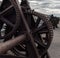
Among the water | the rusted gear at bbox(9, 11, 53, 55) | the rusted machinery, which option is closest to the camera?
the rusted machinery

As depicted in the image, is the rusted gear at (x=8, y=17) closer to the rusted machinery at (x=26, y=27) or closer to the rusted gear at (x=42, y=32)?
the rusted machinery at (x=26, y=27)

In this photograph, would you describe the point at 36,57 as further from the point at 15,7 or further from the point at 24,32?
the point at 15,7

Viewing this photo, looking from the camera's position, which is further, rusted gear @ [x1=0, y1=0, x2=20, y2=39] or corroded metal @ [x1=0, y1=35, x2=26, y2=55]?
rusted gear @ [x1=0, y1=0, x2=20, y2=39]

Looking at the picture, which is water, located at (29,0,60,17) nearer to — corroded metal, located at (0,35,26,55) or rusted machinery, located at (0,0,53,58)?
rusted machinery, located at (0,0,53,58)

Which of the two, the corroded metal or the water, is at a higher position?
the corroded metal

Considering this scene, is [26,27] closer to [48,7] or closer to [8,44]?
[8,44]

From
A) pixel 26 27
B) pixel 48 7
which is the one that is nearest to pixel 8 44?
pixel 26 27

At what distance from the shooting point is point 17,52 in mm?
5707

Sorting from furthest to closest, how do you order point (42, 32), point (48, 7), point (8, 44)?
point (48, 7)
point (42, 32)
point (8, 44)

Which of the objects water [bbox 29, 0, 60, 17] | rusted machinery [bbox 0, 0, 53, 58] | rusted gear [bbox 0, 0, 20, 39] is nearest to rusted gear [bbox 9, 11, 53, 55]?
rusted machinery [bbox 0, 0, 53, 58]

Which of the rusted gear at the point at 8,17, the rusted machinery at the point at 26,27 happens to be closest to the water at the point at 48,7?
the rusted gear at the point at 8,17

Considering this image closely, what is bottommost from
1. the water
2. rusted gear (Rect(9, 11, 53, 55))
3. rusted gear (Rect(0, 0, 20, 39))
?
the water

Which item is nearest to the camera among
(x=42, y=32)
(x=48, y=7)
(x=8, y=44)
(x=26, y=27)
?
(x=8, y=44)

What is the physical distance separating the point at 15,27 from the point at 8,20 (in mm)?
418
